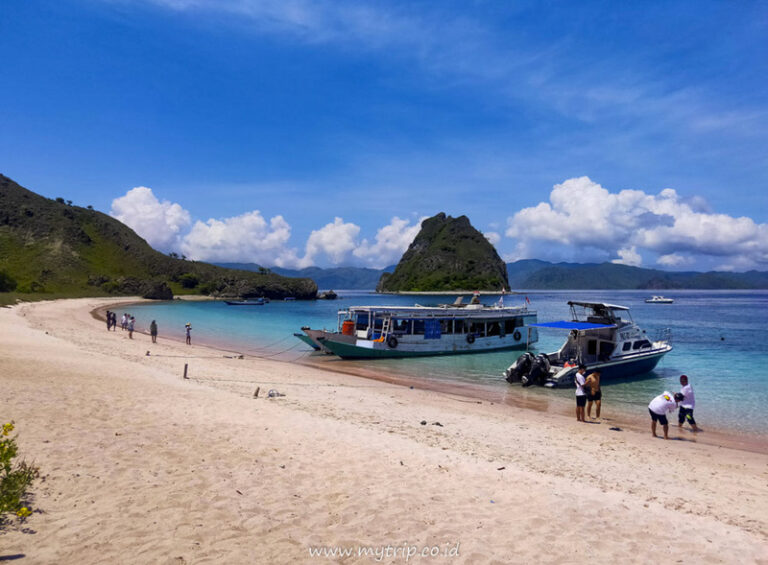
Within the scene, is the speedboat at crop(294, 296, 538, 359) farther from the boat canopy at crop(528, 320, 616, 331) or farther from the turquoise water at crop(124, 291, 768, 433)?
the boat canopy at crop(528, 320, 616, 331)

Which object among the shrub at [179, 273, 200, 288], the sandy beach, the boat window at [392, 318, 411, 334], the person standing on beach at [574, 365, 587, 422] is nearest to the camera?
the sandy beach

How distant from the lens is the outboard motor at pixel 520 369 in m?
25.0

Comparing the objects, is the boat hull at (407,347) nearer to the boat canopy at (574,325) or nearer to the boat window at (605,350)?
the boat window at (605,350)

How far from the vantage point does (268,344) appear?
4372 centimetres

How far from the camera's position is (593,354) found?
27094 millimetres

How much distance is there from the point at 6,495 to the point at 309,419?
8.23 meters

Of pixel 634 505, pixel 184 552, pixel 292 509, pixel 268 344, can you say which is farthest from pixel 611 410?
pixel 268 344

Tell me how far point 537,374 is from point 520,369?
93cm

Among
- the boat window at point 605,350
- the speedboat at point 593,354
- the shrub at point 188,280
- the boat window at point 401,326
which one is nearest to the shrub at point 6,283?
the shrub at point 188,280

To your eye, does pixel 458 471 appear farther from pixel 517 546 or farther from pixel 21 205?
pixel 21 205

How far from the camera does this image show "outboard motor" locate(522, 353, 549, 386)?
24.5 m

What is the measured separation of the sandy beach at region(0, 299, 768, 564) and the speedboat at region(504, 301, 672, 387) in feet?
27.1

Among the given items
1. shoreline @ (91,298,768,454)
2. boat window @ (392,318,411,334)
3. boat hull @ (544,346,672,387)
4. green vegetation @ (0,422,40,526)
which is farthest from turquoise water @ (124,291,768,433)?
green vegetation @ (0,422,40,526)

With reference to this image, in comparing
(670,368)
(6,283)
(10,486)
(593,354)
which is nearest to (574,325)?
(593,354)
